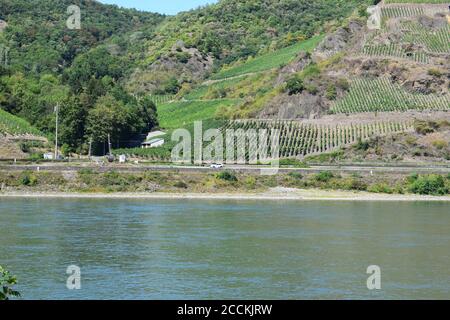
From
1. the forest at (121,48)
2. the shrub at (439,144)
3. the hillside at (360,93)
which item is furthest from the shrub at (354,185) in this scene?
the forest at (121,48)

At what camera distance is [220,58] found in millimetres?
146625

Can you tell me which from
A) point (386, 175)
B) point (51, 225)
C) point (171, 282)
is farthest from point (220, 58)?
point (171, 282)

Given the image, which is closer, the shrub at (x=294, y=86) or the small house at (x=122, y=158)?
the small house at (x=122, y=158)

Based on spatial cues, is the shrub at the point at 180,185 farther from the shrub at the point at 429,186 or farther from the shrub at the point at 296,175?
the shrub at the point at 429,186

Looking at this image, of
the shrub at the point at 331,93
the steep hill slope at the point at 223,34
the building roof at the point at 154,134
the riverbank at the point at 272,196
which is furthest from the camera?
the steep hill slope at the point at 223,34

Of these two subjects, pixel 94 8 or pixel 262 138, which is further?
pixel 94 8

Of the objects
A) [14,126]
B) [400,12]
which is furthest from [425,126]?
[14,126]

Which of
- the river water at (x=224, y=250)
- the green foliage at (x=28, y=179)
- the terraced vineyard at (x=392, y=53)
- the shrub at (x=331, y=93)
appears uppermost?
the terraced vineyard at (x=392, y=53)

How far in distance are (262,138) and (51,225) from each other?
130 ft

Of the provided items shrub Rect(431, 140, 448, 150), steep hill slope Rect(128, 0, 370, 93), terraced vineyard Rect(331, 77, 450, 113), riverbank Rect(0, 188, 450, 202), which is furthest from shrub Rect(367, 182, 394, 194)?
steep hill slope Rect(128, 0, 370, 93)

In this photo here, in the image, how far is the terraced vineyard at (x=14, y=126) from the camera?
87.8 m

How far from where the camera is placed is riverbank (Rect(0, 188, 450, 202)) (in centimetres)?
6669

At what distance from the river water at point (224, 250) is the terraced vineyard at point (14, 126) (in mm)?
30014
